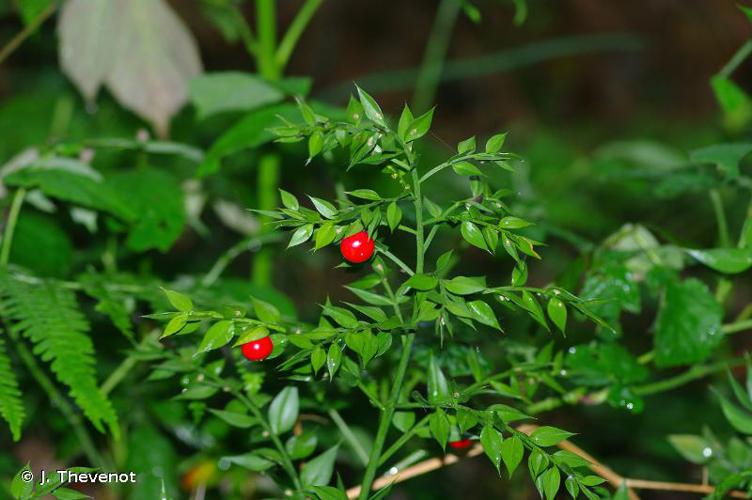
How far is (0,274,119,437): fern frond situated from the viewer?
0.71 meters

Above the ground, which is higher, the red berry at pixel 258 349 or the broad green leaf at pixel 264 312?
the broad green leaf at pixel 264 312

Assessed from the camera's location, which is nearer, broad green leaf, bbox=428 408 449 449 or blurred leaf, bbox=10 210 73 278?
broad green leaf, bbox=428 408 449 449

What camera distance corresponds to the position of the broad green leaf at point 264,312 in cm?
58

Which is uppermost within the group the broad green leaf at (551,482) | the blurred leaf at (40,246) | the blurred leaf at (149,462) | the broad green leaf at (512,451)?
the broad green leaf at (512,451)

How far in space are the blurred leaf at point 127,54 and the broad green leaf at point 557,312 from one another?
72 cm

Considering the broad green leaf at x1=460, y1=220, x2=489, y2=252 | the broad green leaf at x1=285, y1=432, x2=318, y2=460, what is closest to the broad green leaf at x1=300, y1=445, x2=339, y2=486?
the broad green leaf at x1=285, y1=432, x2=318, y2=460

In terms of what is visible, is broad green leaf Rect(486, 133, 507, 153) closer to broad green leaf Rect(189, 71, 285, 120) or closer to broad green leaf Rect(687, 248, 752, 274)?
broad green leaf Rect(687, 248, 752, 274)

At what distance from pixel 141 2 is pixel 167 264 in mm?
808

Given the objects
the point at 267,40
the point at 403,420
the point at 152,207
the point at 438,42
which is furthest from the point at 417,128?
the point at 438,42

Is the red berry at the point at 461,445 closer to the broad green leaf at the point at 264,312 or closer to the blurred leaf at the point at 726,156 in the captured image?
the broad green leaf at the point at 264,312

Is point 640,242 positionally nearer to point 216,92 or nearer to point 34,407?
point 216,92

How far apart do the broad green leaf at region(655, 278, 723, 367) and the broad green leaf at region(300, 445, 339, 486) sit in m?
0.36

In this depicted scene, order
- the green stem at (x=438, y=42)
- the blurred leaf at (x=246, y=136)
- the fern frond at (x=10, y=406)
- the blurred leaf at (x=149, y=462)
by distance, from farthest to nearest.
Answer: the green stem at (x=438, y=42) → the blurred leaf at (x=149, y=462) → the blurred leaf at (x=246, y=136) → the fern frond at (x=10, y=406)

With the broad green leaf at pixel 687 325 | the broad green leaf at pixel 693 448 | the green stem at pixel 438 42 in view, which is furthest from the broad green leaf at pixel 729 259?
the green stem at pixel 438 42
